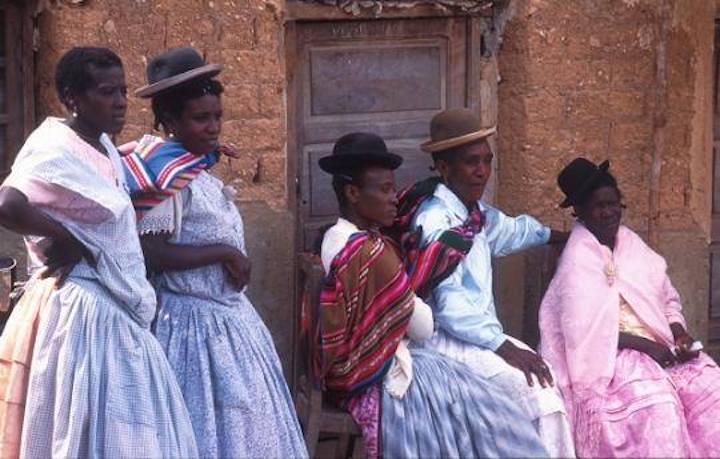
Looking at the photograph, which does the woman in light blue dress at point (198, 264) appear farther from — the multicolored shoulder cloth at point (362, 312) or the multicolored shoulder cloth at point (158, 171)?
the multicolored shoulder cloth at point (362, 312)

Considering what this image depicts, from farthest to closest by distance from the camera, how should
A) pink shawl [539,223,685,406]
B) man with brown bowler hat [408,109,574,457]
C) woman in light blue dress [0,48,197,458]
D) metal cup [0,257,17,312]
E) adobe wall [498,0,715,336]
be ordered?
adobe wall [498,0,715,336], pink shawl [539,223,685,406], metal cup [0,257,17,312], man with brown bowler hat [408,109,574,457], woman in light blue dress [0,48,197,458]

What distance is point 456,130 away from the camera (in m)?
6.09

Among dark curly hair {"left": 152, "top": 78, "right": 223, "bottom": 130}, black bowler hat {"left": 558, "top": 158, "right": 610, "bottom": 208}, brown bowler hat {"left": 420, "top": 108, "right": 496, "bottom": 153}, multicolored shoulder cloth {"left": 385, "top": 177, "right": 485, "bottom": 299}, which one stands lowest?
multicolored shoulder cloth {"left": 385, "top": 177, "right": 485, "bottom": 299}

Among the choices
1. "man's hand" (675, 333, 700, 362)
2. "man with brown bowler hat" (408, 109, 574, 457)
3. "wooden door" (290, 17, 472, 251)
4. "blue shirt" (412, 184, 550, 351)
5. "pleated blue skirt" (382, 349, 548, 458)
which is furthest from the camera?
"wooden door" (290, 17, 472, 251)

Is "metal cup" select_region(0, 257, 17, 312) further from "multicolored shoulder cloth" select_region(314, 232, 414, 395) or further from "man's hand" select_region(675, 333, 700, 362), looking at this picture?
"man's hand" select_region(675, 333, 700, 362)

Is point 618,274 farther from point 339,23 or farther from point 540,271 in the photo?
point 339,23

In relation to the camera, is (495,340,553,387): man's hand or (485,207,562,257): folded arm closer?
(495,340,553,387): man's hand

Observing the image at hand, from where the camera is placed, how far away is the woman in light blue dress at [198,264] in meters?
5.28

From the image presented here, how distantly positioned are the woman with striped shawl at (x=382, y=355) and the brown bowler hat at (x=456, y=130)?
17.0 inches

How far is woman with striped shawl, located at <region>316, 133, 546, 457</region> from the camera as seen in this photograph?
5.64 metres

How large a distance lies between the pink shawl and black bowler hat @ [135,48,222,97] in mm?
1887

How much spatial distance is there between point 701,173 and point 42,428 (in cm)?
370

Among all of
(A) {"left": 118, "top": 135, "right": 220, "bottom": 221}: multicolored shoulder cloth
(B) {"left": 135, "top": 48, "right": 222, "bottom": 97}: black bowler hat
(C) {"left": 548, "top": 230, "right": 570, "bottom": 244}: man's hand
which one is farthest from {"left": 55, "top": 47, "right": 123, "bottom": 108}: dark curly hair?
(C) {"left": 548, "top": 230, "right": 570, "bottom": 244}: man's hand

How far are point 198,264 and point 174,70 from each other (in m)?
0.70
